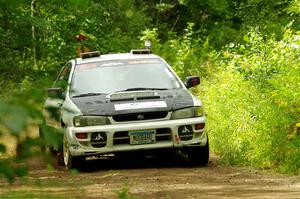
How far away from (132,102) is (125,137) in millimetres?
486

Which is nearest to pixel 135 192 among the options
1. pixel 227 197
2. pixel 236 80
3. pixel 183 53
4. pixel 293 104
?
pixel 227 197

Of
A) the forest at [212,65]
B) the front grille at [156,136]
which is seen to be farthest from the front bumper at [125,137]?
the forest at [212,65]

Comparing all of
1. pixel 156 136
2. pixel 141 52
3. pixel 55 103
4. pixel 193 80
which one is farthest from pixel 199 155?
pixel 55 103

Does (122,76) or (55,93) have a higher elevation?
(55,93)

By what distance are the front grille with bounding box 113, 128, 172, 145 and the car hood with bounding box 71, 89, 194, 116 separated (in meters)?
0.26

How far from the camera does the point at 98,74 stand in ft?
38.0

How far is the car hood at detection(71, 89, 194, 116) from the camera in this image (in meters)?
10.3

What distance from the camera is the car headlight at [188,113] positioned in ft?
34.2

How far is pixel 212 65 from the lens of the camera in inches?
767

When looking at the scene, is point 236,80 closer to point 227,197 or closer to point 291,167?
point 291,167

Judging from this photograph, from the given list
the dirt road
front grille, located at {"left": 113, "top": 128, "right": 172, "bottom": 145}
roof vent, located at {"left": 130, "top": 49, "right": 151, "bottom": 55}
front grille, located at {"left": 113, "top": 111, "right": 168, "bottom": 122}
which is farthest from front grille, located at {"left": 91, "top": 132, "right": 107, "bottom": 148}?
roof vent, located at {"left": 130, "top": 49, "right": 151, "bottom": 55}

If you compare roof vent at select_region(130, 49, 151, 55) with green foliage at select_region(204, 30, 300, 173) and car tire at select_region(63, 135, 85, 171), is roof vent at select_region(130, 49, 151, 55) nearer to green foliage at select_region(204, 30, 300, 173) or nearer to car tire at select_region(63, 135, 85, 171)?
green foliage at select_region(204, 30, 300, 173)

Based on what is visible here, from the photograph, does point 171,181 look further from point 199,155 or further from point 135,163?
point 135,163

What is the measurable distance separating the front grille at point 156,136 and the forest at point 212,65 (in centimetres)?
109
